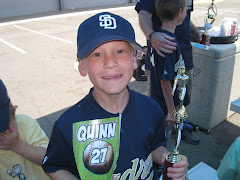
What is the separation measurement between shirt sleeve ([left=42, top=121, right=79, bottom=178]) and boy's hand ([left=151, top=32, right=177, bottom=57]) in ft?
4.29

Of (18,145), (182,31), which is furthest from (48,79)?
(18,145)

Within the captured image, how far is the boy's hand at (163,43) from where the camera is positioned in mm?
2260

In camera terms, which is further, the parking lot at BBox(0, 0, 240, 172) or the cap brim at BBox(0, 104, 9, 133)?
the parking lot at BBox(0, 0, 240, 172)

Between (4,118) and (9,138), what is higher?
(4,118)

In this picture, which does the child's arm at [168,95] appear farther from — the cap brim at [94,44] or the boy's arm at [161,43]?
the cap brim at [94,44]

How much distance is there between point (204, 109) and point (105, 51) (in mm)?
2464

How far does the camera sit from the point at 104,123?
55.4 inches

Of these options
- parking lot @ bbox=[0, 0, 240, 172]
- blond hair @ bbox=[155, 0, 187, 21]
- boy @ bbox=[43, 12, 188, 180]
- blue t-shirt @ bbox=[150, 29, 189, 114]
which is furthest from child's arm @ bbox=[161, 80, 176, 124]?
boy @ bbox=[43, 12, 188, 180]

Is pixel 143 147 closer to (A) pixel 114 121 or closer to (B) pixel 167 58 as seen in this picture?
(A) pixel 114 121

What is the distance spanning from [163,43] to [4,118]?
1459 millimetres

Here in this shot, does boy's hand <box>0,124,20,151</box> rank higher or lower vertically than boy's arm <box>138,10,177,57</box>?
lower

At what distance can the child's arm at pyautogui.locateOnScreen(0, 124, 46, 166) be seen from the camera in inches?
62.3

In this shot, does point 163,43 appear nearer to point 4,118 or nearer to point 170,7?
point 170,7

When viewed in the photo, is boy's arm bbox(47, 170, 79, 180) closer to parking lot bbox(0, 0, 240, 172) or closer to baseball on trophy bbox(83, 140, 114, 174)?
baseball on trophy bbox(83, 140, 114, 174)
